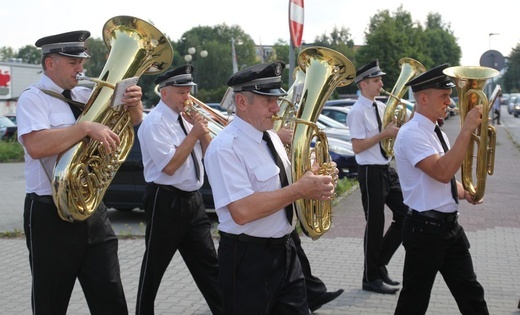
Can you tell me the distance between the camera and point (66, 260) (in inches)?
175

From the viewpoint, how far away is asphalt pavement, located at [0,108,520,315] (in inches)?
259

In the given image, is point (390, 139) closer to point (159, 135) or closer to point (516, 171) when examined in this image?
point (159, 135)

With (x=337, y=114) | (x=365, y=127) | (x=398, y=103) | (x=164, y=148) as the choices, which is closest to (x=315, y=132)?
(x=164, y=148)

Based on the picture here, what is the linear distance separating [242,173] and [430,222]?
1.57m

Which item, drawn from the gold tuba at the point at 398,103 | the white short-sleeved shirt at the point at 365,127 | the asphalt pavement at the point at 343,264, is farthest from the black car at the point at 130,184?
the white short-sleeved shirt at the point at 365,127

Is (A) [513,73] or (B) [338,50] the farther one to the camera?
(A) [513,73]

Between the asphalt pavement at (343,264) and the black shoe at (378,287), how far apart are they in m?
0.07

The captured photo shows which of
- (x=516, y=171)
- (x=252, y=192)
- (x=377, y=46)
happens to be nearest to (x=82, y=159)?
(x=252, y=192)

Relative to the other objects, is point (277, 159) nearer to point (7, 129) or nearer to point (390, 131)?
point (390, 131)

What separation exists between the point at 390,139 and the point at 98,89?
3.52m

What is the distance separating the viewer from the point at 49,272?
4.46m

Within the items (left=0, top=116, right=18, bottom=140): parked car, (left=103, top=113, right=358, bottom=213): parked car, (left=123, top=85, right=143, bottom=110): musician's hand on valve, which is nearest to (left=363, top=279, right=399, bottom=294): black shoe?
(left=123, top=85, right=143, bottom=110): musician's hand on valve

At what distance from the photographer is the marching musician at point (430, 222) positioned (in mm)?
4855

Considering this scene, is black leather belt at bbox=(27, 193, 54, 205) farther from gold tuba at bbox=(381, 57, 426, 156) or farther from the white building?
the white building
